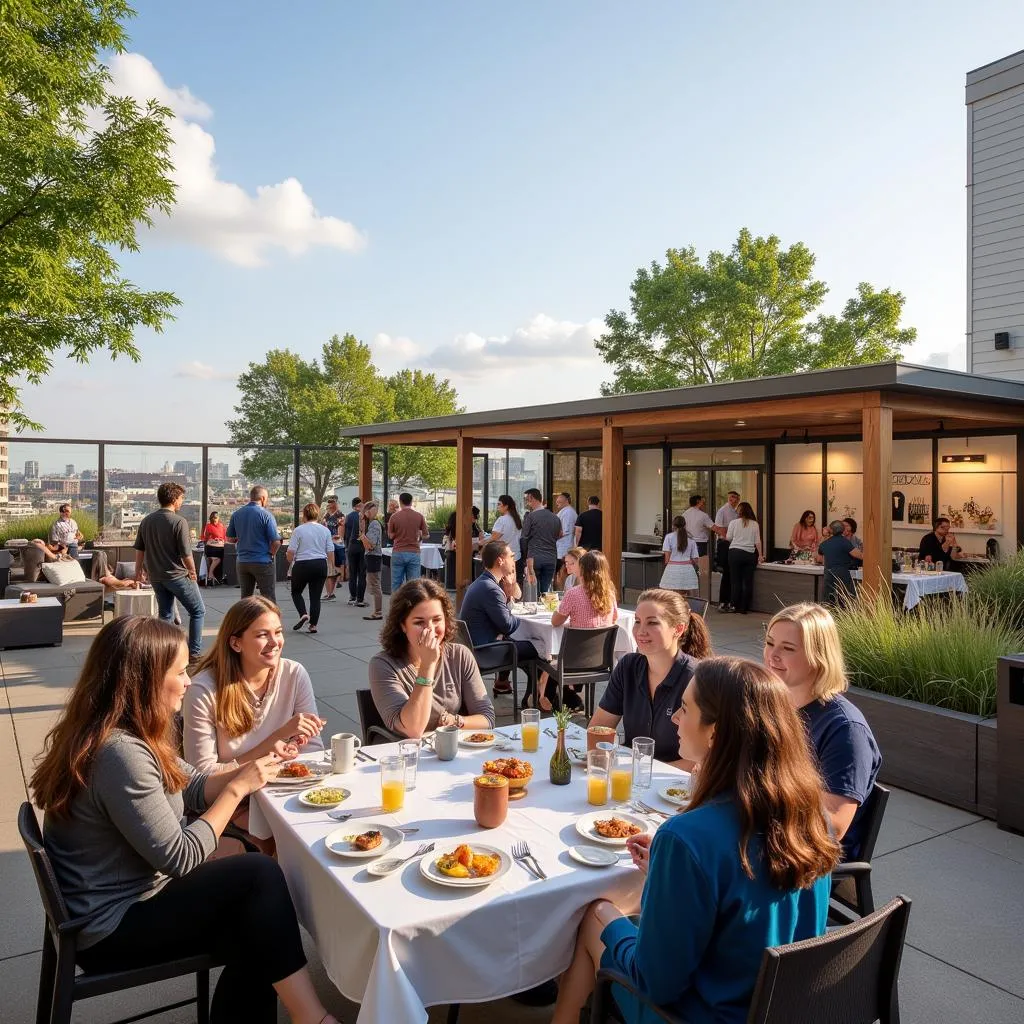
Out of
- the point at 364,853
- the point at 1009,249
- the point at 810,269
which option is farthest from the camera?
the point at 810,269

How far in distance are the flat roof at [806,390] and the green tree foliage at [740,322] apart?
652 inches

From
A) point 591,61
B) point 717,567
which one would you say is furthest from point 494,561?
point 717,567

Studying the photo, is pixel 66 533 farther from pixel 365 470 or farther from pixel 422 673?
pixel 422 673

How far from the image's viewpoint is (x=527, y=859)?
2037mm

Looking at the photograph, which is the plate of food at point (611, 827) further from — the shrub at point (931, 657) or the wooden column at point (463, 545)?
the wooden column at point (463, 545)

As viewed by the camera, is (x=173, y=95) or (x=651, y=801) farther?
(x=173, y=95)

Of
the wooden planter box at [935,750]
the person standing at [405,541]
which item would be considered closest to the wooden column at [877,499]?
the wooden planter box at [935,750]

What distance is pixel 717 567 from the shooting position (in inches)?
498

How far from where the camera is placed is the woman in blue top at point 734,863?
155cm

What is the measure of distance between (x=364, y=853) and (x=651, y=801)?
955mm

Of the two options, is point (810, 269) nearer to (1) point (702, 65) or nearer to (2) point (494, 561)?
(1) point (702, 65)

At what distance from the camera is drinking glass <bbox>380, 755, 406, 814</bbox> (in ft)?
7.78

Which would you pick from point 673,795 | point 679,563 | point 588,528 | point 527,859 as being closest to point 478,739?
point 673,795

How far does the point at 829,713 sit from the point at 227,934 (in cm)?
194
